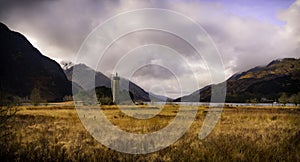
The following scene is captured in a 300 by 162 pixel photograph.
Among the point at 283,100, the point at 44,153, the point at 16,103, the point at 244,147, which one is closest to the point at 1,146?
the point at 44,153

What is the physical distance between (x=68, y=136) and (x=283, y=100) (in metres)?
80.1

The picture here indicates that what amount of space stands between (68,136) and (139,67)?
5124mm

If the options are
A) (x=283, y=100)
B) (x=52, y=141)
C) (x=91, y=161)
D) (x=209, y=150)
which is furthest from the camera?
(x=283, y=100)

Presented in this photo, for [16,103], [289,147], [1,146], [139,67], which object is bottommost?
[289,147]

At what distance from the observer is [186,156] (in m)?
8.66

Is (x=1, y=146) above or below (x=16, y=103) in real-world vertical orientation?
below

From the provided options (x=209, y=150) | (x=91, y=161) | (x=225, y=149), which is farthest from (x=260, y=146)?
(x=91, y=161)

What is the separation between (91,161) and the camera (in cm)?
784

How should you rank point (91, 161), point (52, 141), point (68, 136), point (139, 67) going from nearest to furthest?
point (91, 161)
point (52, 141)
point (68, 136)
point (139, 67)

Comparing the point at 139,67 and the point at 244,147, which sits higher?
the point at 139,67

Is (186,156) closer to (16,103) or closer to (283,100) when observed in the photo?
(16,103)

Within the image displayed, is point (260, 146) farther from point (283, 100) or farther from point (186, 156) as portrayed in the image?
point (283, 100)

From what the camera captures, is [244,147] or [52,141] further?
[52,141]

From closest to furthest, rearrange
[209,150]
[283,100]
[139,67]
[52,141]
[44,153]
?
[44,153], [209,150], [52,141], [139,67], [283,100]
